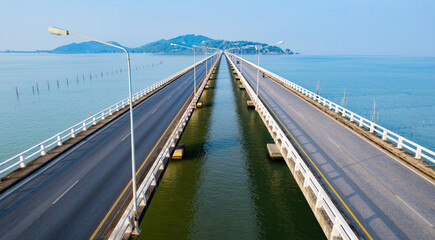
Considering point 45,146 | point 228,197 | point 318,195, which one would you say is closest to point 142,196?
point 318,195

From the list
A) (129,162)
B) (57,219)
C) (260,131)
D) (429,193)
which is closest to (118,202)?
(57,219)

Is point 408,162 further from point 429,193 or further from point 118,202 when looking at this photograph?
point 118,202

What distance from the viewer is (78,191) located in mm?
17734

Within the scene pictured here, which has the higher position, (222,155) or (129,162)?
(129,162)

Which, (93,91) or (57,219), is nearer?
(57,219)

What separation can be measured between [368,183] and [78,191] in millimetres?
18085

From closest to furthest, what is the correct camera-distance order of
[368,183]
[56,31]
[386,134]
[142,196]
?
[56,31] < [142,196] < [368,183] < [386,134]

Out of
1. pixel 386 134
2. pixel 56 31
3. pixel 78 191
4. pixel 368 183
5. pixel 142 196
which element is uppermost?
pixel 56 31

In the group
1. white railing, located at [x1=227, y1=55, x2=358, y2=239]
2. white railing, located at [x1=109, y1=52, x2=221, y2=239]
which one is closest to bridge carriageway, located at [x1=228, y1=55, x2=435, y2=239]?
white railing, located at [x1=227, y1=55, x2=358, y2=239]

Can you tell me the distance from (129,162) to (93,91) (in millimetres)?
82816

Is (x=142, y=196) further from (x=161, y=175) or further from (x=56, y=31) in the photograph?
(x=56, y=31)

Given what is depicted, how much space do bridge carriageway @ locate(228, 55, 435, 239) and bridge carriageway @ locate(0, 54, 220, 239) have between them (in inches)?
489

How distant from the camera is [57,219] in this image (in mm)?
14914

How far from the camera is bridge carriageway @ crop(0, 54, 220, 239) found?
14.3 metres
